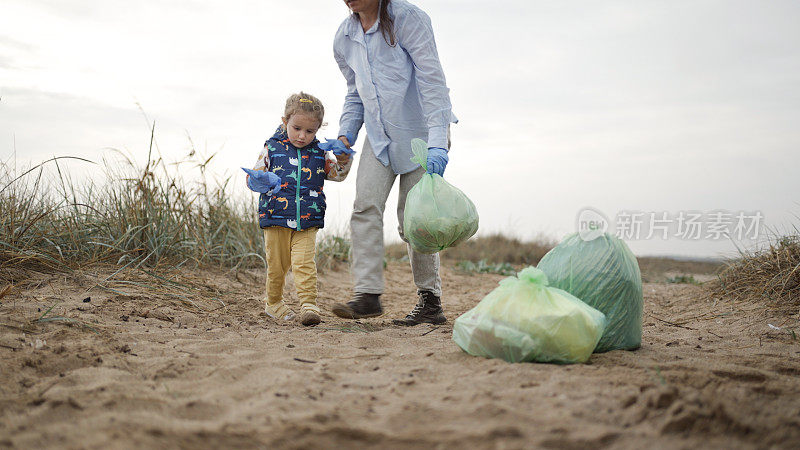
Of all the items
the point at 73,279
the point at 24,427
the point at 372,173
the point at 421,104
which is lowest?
the point at 24,427

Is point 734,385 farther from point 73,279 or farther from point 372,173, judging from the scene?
point 73,279

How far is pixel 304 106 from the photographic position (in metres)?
3.80

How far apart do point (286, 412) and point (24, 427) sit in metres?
0.80

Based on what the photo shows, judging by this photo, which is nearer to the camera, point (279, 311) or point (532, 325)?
point (532, 325)

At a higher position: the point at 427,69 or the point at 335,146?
the point at 427,69

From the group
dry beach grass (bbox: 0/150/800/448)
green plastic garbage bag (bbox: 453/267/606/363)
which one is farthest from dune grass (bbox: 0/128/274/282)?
green plastic garbage bag (bbox: 453/267/606/363)

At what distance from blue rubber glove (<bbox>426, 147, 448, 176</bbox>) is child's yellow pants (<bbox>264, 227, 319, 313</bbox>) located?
3.26 feet

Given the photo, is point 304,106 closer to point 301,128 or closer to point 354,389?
point 301,128

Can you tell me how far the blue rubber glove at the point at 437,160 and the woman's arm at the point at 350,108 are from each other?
0.75 metres

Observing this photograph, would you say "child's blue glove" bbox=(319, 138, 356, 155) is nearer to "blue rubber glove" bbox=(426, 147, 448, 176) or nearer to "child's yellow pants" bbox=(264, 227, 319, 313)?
"child's yellow pants" bbox=(264, 227, 319, 313)

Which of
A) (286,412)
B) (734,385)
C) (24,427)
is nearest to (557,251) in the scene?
(734,385)

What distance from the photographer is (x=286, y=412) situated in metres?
1.82

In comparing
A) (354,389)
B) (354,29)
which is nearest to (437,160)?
(354,29)

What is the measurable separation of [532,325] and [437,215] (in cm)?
96
